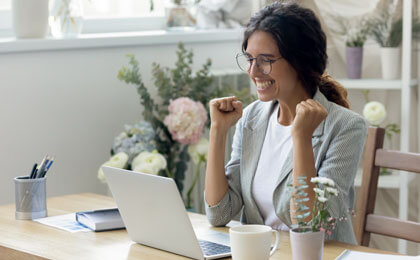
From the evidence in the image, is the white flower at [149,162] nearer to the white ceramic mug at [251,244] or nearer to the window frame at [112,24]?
the window frame at [112,24]

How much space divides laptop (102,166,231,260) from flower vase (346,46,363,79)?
58.2 inches

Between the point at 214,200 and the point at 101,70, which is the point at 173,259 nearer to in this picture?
the point at 214,200

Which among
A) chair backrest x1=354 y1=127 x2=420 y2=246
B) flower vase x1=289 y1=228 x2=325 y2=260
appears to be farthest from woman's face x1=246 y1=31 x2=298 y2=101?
flower vase x1=289 y1=228 x2=325 y2=260

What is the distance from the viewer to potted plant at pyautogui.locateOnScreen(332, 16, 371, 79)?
9.81 ft

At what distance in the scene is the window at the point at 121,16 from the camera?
3174 millimetres

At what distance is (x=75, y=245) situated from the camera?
171 centimetres

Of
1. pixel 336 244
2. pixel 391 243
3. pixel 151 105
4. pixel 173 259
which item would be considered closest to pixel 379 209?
pixel 391 243

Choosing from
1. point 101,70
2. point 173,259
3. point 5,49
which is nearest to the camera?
point 173,259

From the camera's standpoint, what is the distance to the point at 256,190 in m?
1.95

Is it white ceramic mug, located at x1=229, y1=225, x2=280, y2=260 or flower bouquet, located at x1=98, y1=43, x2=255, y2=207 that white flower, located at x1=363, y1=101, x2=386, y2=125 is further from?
white ceramic mug, located at x1=229, y1=225, x2=280, y2=260

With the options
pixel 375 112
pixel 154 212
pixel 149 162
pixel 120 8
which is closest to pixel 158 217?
pixel 154 212

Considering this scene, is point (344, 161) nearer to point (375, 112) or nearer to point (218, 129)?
point (218, 129)

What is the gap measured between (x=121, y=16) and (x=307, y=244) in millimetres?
2114

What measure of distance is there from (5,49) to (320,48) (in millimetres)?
1202
